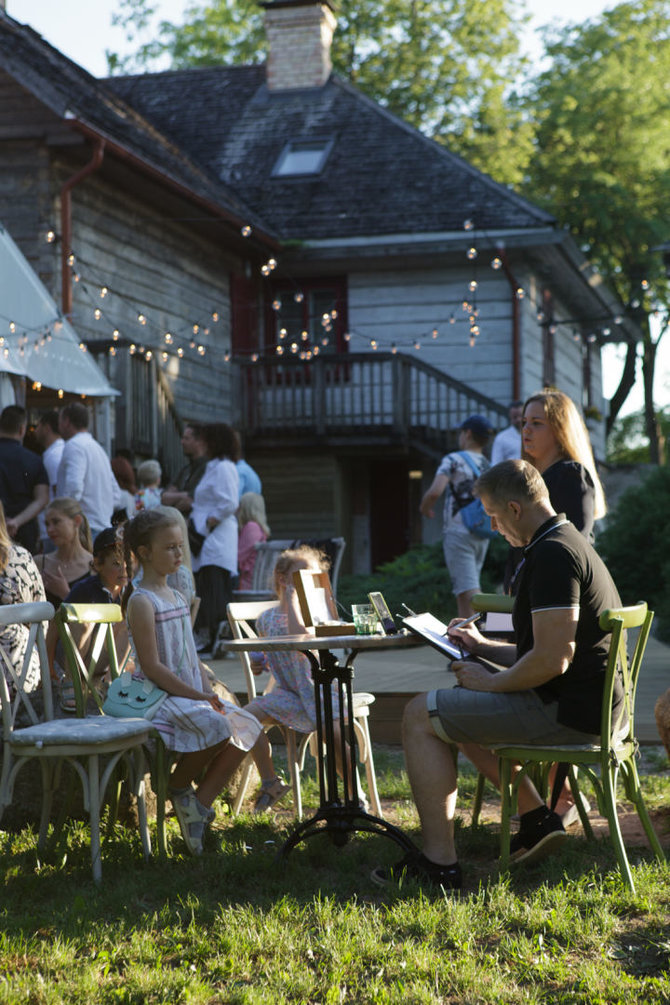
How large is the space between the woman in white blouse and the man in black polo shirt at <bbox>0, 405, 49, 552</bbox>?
5.36ft

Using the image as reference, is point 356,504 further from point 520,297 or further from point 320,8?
point 320,8

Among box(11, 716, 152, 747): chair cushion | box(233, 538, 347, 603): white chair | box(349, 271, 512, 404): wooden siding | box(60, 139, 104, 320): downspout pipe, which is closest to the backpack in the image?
box(233, 538, 347, 603): white chair

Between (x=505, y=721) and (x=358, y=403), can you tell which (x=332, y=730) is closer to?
(x=505, y=721)

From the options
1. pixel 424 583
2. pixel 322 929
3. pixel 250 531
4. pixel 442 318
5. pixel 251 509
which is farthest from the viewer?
pixel 442 318

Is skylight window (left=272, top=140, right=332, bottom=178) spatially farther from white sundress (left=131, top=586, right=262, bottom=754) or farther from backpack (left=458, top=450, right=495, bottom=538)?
white sundress (left=131, top=586, right=262, bottom=754)

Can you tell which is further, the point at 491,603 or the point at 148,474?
the point at 148,474

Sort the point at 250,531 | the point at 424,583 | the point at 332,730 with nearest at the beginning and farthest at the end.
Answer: the point at 332,730 < the point at 250,531 < the point at 424,583

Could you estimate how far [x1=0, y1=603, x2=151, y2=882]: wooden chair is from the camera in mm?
4586

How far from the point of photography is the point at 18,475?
8.63m

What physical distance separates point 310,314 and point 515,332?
2.97 meters

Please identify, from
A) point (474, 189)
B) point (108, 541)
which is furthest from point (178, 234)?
point (108, 541)

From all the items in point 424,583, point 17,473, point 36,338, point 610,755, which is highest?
point 36,338

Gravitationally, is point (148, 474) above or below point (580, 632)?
above

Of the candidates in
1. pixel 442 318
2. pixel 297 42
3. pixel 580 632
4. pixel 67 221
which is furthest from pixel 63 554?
pixel 297 42
